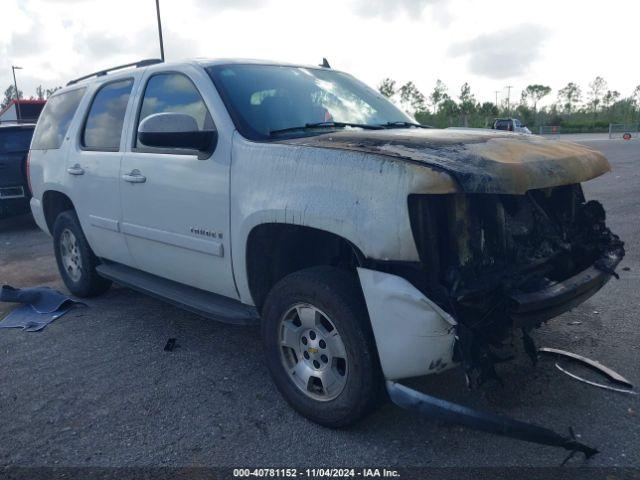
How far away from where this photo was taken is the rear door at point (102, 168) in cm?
438

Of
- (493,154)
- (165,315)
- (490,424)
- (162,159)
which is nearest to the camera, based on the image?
(490,424)

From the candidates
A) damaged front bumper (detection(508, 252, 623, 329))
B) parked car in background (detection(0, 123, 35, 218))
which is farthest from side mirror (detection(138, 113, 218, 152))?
parked car in background (detection(0, 123, 35, 218))

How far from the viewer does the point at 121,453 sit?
2.83m

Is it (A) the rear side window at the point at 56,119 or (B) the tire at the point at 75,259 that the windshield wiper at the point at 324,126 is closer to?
(B) the tire at the point at 75,259

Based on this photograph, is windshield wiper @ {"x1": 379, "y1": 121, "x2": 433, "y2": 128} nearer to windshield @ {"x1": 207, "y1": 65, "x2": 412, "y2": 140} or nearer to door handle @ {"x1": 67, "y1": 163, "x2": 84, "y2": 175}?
windshield @ {"x1": 207, "y1": 65, "x2": 412, "y2": 140}

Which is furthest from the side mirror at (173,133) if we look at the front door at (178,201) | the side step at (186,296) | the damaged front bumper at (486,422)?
the damaged front bumper at (486,422)

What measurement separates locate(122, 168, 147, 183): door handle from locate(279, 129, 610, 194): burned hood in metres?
1.26

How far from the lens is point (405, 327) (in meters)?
2.49

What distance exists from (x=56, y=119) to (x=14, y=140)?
509cm

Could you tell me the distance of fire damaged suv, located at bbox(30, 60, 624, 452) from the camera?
251 centimetres

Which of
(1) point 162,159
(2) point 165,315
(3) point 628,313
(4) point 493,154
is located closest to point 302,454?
(4) point 493,154

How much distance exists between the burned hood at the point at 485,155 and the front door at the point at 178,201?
58cm

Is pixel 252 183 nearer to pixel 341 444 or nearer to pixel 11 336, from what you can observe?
pixel 341 444

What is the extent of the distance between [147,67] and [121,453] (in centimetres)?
279
